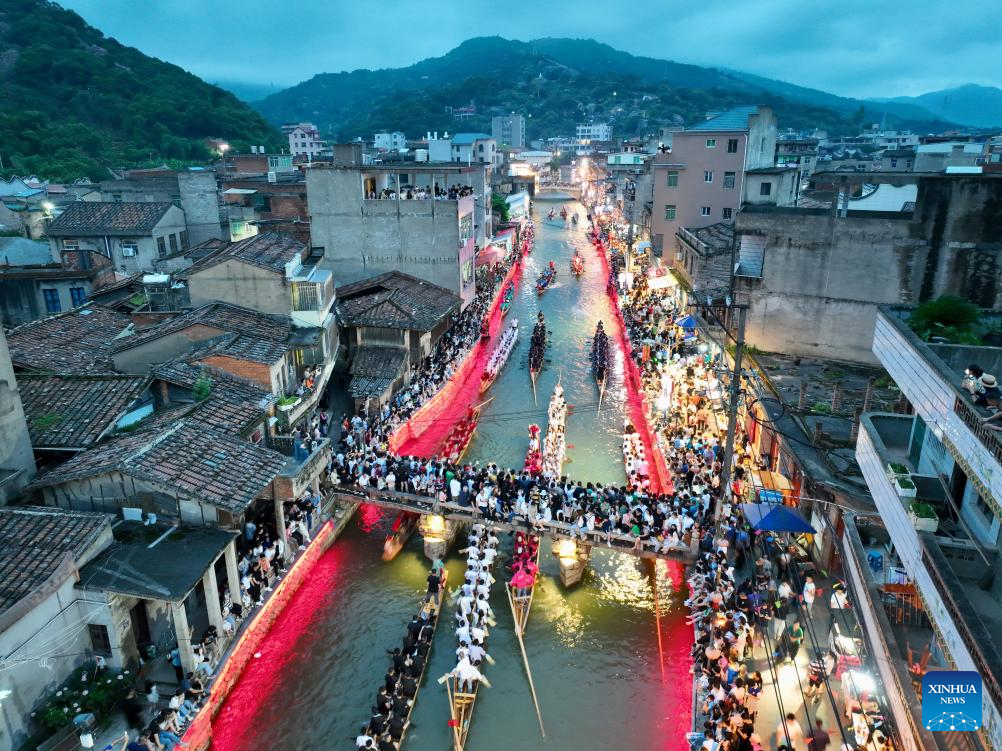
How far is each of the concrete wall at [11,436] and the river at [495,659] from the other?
7.41 metres

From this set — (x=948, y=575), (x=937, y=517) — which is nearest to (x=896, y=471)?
(x=937, y=517)

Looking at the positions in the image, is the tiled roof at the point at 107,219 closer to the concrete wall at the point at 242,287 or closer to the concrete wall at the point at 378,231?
the concrete wall at the point at 378,231

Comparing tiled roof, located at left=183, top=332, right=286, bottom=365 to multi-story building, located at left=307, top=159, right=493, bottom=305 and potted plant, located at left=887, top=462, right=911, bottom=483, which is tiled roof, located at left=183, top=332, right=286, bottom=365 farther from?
potted plant, located at left=887, top=462, right=911, bottom=483

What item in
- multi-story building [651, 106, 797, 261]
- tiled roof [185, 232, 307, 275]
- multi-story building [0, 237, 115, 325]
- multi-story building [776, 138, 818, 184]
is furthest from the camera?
multi-story building [776, 138, 818, 184]

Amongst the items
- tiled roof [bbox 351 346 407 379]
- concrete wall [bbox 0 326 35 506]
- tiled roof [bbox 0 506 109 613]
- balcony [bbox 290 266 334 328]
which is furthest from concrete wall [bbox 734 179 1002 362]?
concrete wall [bbox 0 326 35 506]

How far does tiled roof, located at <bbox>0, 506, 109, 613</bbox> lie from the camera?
1331 centimetres

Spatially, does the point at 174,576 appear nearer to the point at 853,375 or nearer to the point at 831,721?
the point at 831,721

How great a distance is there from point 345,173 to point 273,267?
1173 cm

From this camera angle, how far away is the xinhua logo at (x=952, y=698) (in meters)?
8.64

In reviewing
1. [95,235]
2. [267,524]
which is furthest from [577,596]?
[95,235]

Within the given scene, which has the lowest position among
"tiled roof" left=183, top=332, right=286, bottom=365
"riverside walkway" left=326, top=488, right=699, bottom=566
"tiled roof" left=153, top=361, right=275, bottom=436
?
"riverside walkway" left=326, top=488, right=699, bottom=566

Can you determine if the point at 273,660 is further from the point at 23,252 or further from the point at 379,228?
the point at 23,252

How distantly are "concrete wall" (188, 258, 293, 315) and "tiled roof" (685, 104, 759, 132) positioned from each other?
3058cm

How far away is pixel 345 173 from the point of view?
120ft
